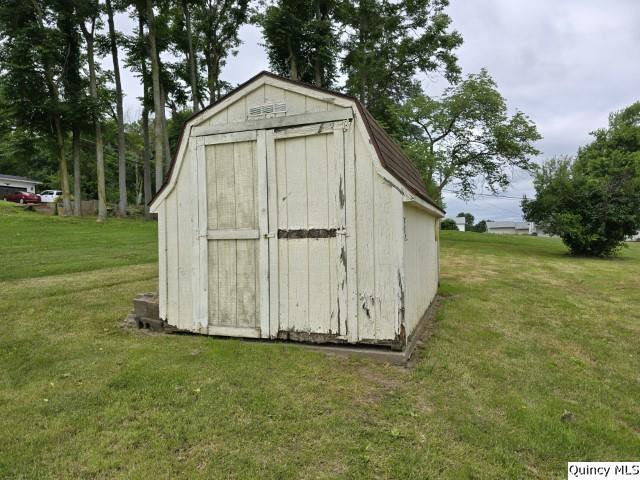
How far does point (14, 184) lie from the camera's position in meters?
46.4

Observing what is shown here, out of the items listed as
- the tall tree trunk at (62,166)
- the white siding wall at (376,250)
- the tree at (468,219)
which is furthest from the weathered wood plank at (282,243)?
the tree at (468,219)

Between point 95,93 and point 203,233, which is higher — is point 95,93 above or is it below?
above

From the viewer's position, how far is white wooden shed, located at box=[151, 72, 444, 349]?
409 cm

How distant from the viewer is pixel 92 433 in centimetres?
272

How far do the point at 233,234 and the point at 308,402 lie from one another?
2.28 meters

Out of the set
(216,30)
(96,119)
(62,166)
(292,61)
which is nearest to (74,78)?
(96,119)

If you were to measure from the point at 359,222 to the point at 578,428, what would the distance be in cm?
259

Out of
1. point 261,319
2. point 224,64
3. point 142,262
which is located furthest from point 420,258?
point 224,64

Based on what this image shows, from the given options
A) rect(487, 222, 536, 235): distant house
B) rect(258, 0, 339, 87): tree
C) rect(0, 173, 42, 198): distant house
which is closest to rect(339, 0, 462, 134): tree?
rect(258, 0, 339, 87): tree

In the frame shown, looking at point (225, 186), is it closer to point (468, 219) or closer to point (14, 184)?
point (14, 184)

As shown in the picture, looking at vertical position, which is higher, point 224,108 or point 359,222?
point 224,108

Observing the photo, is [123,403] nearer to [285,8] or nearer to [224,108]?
[224,108]

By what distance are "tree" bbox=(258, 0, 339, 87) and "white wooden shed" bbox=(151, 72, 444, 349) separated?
18.4 meters

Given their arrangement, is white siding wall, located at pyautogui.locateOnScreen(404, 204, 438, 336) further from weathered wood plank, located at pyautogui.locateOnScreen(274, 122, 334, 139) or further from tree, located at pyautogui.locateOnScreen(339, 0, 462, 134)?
tree, located at pyautogui.locateOnScreen(339, 0, 462, 134)
